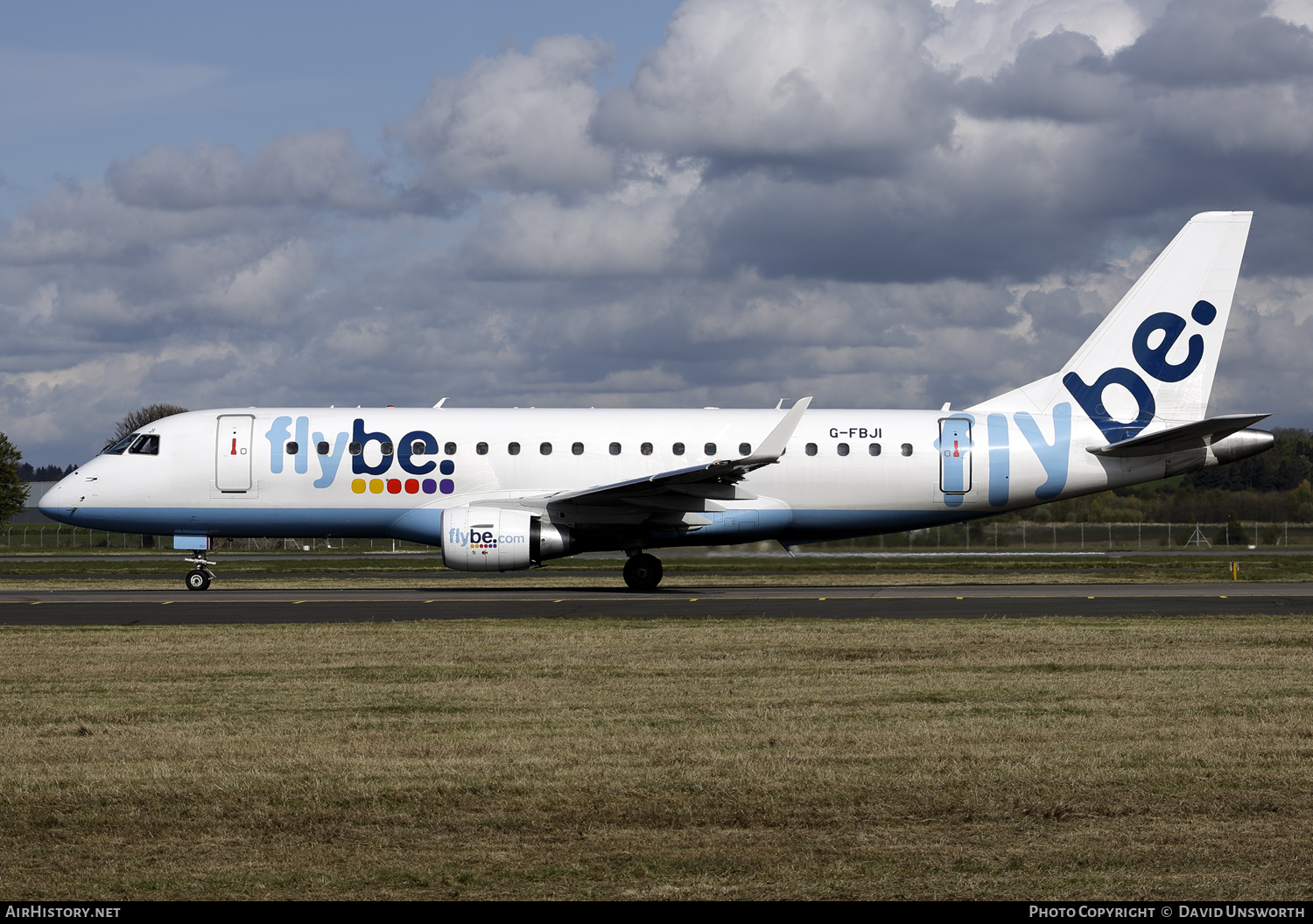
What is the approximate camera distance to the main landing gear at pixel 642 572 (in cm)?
2808

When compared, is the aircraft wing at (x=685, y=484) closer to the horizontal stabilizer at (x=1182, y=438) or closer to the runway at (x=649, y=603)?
the runway at (x=649, y=603)

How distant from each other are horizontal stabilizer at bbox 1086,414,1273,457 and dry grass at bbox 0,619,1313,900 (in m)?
11.4

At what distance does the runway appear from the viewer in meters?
21.1

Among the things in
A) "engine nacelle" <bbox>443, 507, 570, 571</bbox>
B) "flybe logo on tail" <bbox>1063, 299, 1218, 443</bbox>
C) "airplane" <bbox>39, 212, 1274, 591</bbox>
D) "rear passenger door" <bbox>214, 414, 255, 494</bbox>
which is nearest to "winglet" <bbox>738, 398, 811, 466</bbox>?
"airplane" <bbox>39, 212, 1274, 591</bbox>

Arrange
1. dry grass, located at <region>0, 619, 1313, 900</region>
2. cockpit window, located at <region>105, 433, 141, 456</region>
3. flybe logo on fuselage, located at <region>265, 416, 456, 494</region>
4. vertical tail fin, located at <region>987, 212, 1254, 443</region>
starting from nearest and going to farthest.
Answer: dry grass, located at <region>0, 619, 1313, 900</region> → flybe logo on fuselage, located at <region>265, 416, 456, 494</region> → cockpit window, located at <region>105, 433, 141, 456</region> → vertical tail fin, located at <region>987, 212, 1254, 443</region>

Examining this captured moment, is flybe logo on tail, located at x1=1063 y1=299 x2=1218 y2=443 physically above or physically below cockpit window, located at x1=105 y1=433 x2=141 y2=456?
above

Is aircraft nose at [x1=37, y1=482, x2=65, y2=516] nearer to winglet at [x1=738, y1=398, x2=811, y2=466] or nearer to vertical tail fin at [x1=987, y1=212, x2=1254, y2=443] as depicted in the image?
winglet at [x1=738, y1=398, x2=811, y2=466]

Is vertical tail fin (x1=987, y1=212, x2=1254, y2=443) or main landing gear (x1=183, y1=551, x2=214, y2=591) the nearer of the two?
main landing gear (x1=183, y1=551, x2=214, y2=591)

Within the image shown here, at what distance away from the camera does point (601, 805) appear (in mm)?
7887

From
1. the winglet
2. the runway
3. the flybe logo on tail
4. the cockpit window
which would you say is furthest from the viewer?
the flybe logo on tail

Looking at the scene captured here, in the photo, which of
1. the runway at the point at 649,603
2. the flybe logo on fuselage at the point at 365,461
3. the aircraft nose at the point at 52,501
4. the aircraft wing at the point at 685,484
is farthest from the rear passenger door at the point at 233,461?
the aircraft wing at the point at 685,484
